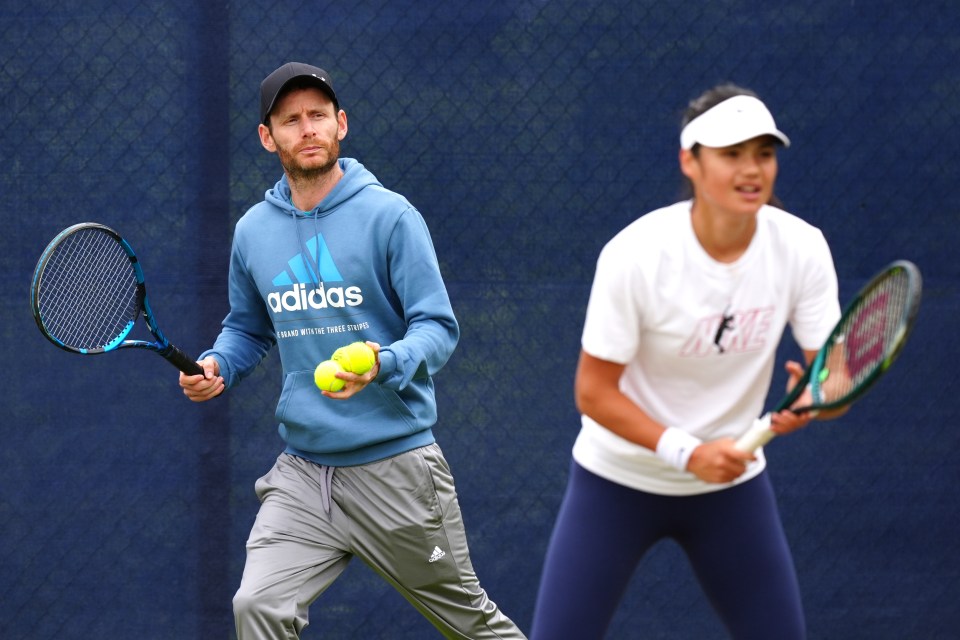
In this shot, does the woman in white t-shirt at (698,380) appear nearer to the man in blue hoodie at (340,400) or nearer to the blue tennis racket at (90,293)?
the man in blue hoodie at (340,400)

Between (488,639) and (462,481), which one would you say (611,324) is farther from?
(462,481)

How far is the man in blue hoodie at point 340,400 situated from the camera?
347 cm

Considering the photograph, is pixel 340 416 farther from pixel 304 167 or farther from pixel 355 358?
pixel 304 167

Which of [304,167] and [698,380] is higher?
[304,167]

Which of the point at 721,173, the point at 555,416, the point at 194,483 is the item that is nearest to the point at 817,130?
the point at 555,416

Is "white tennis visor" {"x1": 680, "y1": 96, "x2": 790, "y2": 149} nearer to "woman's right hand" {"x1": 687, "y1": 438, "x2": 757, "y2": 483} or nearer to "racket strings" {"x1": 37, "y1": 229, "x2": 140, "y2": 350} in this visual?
"woman's right hand" {"x1": 687, "y1": 438, "x2": 757, "y2": 483}

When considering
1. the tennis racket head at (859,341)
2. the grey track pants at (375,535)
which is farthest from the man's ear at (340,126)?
the tennis racket head at (859,341)

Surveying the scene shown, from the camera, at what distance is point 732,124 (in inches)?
106

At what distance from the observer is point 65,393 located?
14.7ft

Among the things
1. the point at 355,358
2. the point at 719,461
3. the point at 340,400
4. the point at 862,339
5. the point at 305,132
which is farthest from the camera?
the point at 305,132

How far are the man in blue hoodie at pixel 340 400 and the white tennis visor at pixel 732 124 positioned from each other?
3.09ft

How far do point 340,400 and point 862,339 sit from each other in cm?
129

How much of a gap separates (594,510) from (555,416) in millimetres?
1565

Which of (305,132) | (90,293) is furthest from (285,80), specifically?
(90,293)
